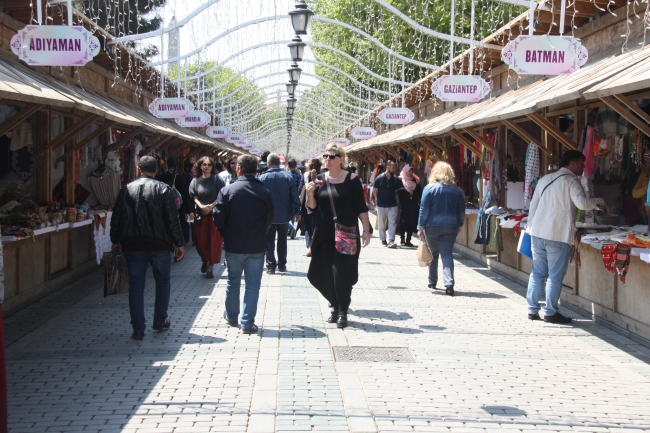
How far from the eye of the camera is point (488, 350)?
670 centimetres

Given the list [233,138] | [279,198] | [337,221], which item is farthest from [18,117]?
[233,138]

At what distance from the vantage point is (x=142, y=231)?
6.84 m

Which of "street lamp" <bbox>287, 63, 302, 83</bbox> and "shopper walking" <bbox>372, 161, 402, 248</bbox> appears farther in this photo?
"street lamp" <bbox>287, 63, 302, 83</bbox>

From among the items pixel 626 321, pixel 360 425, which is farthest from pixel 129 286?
pixel 626 321

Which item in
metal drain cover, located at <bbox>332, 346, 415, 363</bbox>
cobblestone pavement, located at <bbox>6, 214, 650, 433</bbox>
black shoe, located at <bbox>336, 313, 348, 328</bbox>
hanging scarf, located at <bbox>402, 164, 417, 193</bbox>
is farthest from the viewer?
hanging scarf, located at <bbox>402, 164, 417, 193</bbox>

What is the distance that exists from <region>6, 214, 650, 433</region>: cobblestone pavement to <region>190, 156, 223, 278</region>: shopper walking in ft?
4.77

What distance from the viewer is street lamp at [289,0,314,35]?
11.8 meters

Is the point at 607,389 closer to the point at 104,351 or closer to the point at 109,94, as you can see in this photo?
the point at 104,351

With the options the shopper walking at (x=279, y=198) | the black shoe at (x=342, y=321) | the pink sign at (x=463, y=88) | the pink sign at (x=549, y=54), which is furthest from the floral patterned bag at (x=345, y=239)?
the pink sign at (x=463, y=88)

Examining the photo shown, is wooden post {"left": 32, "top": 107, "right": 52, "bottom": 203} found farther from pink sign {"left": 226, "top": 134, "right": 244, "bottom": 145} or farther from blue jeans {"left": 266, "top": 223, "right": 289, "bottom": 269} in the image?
pink sign {"left": 226, "top": 134, "right": 244, "bottom": 145}

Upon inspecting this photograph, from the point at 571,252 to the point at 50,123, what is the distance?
708 cm

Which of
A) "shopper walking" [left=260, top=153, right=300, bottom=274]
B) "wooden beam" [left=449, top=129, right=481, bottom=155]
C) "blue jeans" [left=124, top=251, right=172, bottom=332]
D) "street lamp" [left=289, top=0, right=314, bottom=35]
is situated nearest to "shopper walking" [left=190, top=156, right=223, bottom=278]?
"shopper walking" [left=260, top=153, right=300, bottom=274]

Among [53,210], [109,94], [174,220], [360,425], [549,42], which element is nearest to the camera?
[360,425]

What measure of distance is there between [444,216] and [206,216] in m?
3.41
